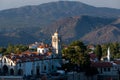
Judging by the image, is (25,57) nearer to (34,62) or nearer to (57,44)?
(34,62)

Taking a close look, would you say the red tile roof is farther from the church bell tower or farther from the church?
the church bell tower

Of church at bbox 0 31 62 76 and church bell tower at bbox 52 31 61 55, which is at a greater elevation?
church bell tower at bbox 52 31 61 55

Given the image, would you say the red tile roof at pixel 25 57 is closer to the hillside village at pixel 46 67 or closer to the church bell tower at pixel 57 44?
the hillside village at pixel 46 67

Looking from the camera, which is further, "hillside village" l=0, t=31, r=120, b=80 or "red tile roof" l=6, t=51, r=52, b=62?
"red tile roof" l=6, t=51, r=52, b=62

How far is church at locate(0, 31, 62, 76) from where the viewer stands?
44.3 metres

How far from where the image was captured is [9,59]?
44469 millimetres

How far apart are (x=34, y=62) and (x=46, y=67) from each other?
2.62 m

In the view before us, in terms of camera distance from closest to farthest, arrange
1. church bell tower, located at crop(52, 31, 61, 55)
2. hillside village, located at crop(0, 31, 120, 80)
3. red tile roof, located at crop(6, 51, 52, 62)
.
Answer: hillside village, located at crop(0, 31, 120, 80)
red tile roof, located at crop(6, 51, 52, 62)
church bell tower, located at crop(52, 31, 61, 55)

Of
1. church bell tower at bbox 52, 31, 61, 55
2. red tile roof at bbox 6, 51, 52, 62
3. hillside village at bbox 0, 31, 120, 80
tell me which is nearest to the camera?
hillside village at bbox 0, 31, 120, 80

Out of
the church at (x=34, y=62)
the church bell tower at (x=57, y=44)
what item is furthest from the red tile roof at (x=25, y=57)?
the church bell tower at (x=57, y=44)

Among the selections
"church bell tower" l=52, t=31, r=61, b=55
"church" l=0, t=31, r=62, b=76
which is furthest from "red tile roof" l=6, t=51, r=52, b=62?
"church bell tower" l=52, t=31, r=61, b=55

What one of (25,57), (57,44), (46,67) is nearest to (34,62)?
(25,57)

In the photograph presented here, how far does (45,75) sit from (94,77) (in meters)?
8.57

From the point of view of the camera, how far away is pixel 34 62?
46188 mm
